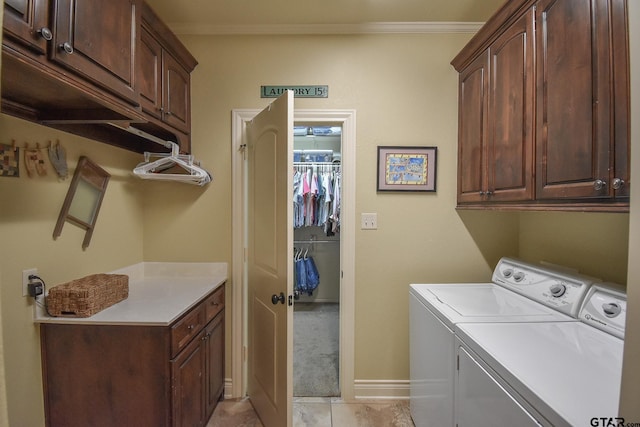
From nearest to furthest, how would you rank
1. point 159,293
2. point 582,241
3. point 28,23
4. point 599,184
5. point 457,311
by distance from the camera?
1. point 28,23
2. point 599,184
3. point 457,311
4. point 582,241
5. point 159,293

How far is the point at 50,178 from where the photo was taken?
1.31m

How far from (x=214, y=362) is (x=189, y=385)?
346 mm

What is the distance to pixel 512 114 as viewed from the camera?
53.6 inches

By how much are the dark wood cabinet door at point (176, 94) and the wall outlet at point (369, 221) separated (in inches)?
54.8

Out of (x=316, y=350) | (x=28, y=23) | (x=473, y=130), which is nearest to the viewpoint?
(x=28, y=23)

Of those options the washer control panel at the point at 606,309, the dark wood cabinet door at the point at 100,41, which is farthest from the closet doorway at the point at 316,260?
the washer control panel at the point at 606,309

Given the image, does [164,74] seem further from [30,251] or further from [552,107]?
[552,107]

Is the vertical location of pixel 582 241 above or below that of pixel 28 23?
below

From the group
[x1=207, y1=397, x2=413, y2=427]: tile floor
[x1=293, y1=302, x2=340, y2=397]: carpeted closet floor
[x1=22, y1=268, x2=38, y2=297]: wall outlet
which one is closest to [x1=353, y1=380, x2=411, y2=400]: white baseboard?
[x1=207, y1=397, x2=413, y2=427]: tile floor

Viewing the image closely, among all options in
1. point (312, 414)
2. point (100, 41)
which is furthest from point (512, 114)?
point (312, 414)

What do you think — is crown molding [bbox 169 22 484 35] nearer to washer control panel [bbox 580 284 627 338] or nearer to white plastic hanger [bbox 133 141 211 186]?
white plastic hanger [bbox 133 141 211 186]

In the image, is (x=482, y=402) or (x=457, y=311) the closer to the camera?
(x=482, y=402)

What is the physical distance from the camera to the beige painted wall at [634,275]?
1.53 ft

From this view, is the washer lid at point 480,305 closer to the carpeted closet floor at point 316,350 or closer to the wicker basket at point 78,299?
the carpeted closet floor at point 316,350
